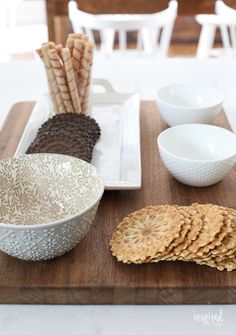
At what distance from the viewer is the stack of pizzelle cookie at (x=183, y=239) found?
63 cm

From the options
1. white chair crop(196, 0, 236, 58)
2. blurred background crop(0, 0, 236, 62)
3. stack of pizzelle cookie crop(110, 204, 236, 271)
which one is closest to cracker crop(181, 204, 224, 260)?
stack of pizzelle cookie crop(110, 204, 236, 271)

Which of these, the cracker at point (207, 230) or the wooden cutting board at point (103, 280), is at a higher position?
the cracker at point (207, 230)

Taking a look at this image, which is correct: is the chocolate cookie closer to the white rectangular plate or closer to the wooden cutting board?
the white rectangular plate

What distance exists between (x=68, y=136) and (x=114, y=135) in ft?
0.53

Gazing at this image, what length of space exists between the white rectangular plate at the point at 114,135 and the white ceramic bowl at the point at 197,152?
0.06m

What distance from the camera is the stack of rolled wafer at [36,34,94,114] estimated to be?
1.02m

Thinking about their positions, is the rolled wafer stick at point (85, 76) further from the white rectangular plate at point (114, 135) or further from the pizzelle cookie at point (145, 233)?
the pizzelle cookie at point (145, 233)

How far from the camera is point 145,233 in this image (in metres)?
0.68

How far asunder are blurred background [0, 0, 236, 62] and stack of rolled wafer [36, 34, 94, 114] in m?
0.84

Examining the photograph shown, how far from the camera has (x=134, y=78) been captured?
4.53ft

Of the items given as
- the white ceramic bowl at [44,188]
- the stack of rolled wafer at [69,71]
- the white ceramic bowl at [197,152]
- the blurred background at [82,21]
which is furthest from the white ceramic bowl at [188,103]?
the blurred background at [82,21]

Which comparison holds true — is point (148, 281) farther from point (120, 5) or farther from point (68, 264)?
point (120, 5)

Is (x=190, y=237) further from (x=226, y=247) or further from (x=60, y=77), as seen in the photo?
(x=60, y=77)

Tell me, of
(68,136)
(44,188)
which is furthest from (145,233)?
(68,136)
